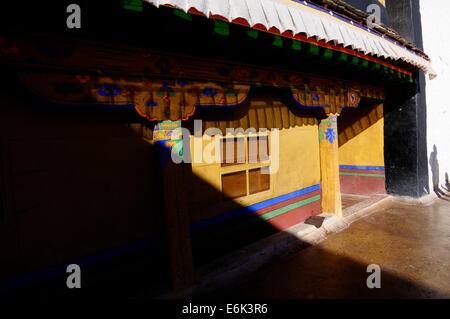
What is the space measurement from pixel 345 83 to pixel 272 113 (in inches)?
66.2

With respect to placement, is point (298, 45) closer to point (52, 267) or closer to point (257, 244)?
point (257, 244)

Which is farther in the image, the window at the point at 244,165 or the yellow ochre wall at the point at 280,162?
the window at the point at 244,165

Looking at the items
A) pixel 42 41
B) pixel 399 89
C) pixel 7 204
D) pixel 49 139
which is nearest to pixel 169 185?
pixel 49 139

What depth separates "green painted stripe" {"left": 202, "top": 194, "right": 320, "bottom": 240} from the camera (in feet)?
11.9

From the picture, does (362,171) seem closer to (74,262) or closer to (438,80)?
(438,80)

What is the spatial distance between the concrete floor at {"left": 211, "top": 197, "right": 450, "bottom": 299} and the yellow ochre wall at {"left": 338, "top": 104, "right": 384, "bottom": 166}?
2.33 metres

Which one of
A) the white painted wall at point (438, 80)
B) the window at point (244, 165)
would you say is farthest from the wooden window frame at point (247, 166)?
the white painted wall at point (438, 80)

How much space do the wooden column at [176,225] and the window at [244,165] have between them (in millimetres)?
958

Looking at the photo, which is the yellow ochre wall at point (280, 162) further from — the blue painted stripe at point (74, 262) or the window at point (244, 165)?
the blue painted stripe at point (74, 262)

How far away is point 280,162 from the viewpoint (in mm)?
4492

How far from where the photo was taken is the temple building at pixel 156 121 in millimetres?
2189

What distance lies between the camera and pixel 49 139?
244 cm

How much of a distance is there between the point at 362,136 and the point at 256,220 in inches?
187

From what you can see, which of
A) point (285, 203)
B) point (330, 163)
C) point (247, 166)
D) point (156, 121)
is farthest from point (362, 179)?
point (156, 121)
